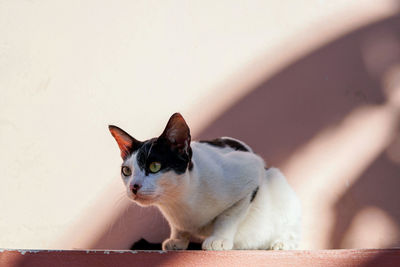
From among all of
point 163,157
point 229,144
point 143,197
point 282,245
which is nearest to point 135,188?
point 143,197

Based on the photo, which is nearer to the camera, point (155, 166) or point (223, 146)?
point (155, 166)

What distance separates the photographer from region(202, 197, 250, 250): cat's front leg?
1.43 meters

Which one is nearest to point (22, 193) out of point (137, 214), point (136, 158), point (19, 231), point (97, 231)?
point (19, 231)

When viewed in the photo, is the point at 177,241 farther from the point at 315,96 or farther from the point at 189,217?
the point at 315,96

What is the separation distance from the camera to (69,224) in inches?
75.8

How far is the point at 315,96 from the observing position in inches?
79.3

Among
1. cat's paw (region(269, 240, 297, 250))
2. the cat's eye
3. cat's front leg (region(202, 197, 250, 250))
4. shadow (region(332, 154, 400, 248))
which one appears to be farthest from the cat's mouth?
shadow (region(332, 154, 400, 248))

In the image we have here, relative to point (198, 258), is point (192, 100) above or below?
above

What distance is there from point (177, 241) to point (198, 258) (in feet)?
1.29

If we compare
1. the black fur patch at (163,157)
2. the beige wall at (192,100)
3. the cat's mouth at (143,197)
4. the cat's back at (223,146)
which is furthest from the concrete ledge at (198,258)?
the beige wall at (192,100)

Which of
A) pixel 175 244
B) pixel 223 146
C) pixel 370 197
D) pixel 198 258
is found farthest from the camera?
pixel 370 197

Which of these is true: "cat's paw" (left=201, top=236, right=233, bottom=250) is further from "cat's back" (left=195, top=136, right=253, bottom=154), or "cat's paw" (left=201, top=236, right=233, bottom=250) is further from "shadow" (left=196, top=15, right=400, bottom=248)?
"shadow" (left=196, top=15, right=400, bottom=248)

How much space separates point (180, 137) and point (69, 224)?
0.79 metres

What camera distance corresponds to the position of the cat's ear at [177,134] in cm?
141
